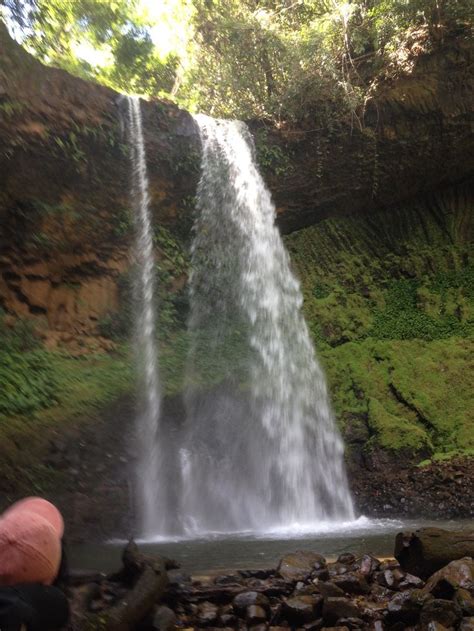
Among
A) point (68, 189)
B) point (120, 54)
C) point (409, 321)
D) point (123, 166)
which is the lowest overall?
point (409, 321)

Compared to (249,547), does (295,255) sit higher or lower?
higher

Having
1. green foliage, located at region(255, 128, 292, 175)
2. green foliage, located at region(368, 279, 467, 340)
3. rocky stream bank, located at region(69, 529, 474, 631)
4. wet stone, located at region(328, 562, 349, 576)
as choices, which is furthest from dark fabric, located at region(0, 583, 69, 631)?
green foliage, located at region(255, 128, 292, 175)

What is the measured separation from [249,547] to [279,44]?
10.5m

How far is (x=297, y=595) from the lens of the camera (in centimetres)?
326

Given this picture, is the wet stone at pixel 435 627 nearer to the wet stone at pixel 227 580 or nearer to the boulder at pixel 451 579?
the boulder at pixel 451 579

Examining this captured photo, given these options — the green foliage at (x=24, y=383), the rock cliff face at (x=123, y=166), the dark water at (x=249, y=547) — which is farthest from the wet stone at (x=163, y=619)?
the rock cliff face at (x=123, y=166)

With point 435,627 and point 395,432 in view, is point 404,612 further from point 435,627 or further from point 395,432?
point 395,432

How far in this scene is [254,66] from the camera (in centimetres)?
1271

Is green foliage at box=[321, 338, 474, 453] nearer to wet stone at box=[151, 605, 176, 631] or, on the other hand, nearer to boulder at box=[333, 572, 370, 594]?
boulder at box=[333, 572, 370, 594]

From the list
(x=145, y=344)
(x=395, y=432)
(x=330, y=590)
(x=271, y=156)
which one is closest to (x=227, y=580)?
(x=330, y=590)

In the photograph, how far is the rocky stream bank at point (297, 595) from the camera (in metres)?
2.79

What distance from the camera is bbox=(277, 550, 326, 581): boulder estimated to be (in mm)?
3639

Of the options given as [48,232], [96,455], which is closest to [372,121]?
[48,232]

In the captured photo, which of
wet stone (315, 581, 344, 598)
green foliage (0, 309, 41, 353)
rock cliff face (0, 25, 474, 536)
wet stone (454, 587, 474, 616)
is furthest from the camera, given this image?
green foliage (0, 309, 41, 353)
